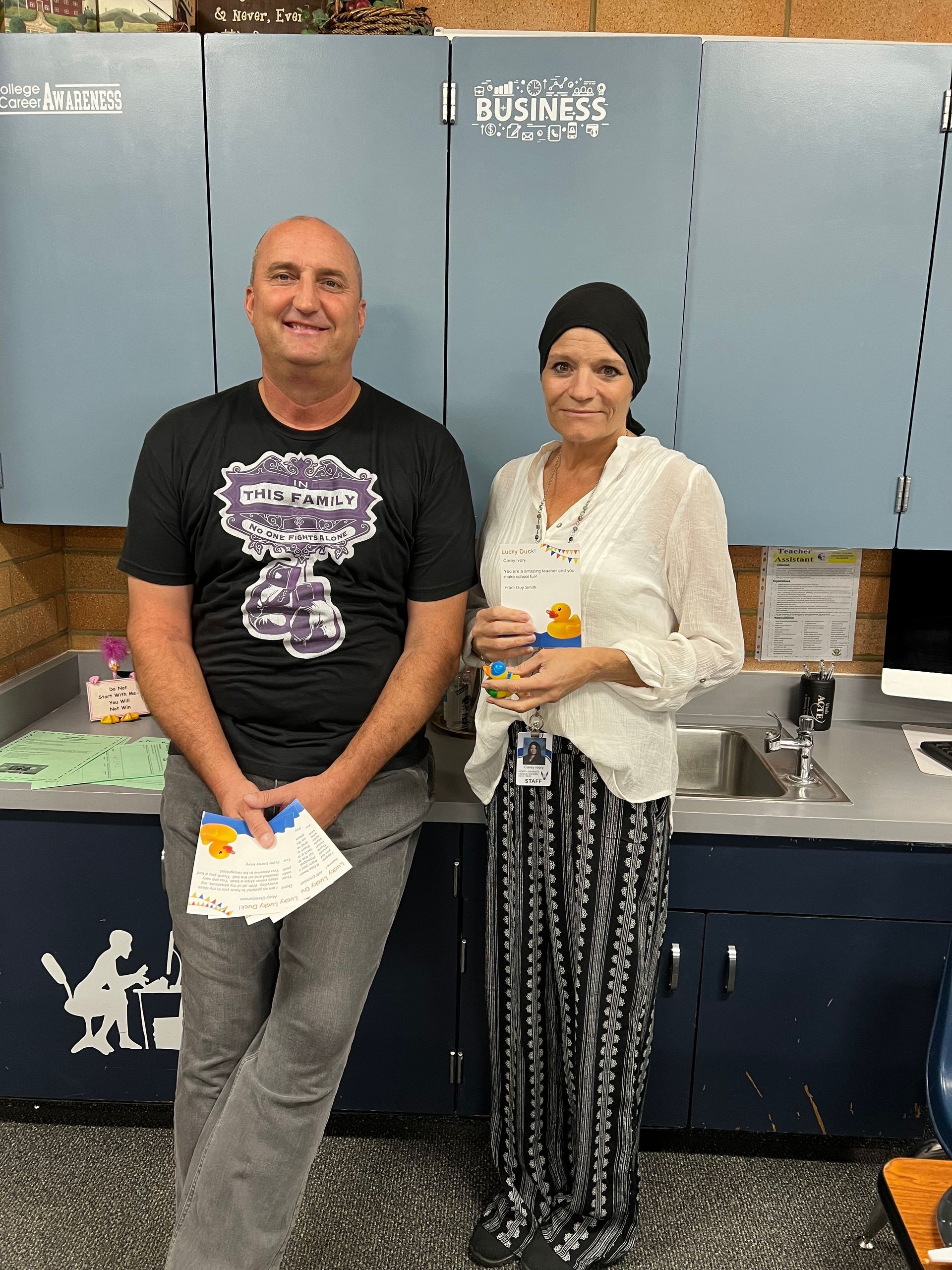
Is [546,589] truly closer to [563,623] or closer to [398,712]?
[563,623]

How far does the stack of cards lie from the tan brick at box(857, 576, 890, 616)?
5.24 feet

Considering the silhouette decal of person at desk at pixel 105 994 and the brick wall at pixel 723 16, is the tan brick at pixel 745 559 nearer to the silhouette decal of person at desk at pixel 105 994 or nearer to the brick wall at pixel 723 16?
the brick wall at pixel 723 16

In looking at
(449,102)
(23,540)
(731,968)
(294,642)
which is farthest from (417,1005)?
(449,102)

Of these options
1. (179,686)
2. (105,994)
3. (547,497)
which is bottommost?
(105,994)

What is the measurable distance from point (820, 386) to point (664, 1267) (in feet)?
5.98

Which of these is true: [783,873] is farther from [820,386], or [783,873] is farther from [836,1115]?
[820,386]

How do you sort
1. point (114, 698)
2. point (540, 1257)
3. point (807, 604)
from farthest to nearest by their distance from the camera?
point (807, 604) < point (114, 698) < point (540, 1257)

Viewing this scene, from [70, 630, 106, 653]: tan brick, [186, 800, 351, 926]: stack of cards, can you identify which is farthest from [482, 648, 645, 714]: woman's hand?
[70, 630, 106, 653]: tan brick

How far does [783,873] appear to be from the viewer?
186 centimetres

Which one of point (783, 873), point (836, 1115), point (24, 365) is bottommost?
point (836, 1115)

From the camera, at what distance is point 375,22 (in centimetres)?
184

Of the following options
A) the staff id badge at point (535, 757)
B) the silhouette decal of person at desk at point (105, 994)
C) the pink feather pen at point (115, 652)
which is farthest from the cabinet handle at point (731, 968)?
the pink feather pen at point (115, 652)

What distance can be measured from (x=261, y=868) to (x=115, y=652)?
44.4 inches

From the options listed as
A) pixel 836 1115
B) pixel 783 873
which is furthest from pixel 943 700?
pixel 836 1115
